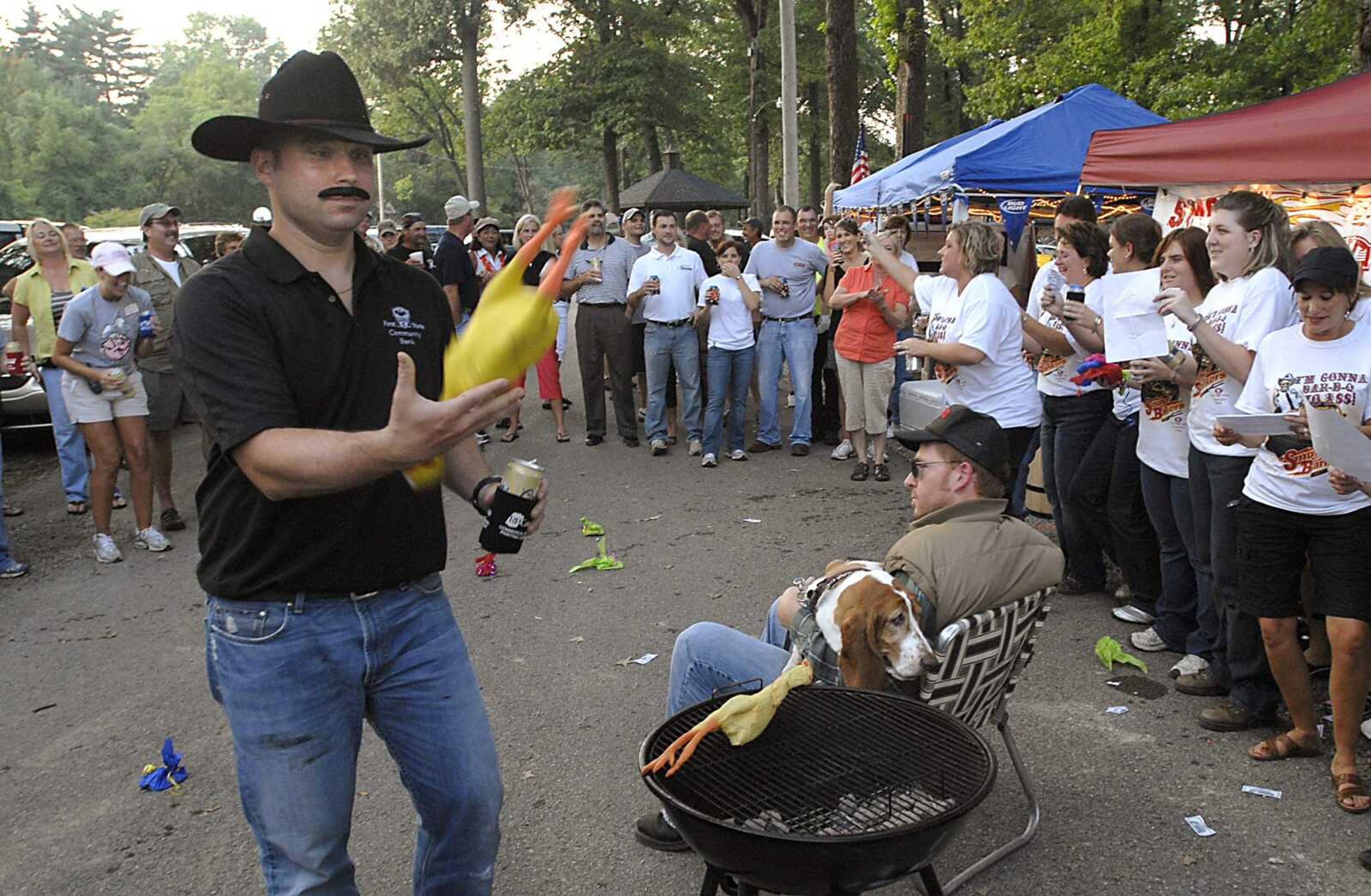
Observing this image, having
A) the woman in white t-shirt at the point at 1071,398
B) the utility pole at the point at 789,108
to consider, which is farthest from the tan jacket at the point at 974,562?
the utility pole at the point at 789,108

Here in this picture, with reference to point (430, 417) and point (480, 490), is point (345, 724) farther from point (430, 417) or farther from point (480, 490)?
point (430, 417)

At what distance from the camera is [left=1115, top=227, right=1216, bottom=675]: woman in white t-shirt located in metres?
4.72

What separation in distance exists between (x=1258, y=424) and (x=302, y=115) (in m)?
3.19

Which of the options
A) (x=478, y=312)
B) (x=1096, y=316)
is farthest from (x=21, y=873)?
(x=1096, y=316)

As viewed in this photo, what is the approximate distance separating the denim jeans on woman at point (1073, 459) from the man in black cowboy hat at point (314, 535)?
4191 millimetres

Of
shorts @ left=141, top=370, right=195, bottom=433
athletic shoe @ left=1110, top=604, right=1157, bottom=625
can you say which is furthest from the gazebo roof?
athletic shoe @ left=1110, top=604, right=1157, bottom=625

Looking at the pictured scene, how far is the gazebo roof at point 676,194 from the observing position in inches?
739

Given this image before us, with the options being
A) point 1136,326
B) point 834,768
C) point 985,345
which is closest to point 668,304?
point 985,345

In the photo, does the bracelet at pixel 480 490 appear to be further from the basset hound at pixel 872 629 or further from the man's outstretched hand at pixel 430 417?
the basset hound at pixel 872 629

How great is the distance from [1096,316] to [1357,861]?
2.85 metres

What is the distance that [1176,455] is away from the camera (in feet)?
15.8

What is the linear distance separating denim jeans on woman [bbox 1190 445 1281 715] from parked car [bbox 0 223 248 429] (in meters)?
7.62

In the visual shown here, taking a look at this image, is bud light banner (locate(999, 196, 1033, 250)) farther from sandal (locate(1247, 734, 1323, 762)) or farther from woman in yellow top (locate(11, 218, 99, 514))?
woman in yellow top (locate(11, 218, 99, 514))

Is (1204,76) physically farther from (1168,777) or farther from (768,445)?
(1168,777)
